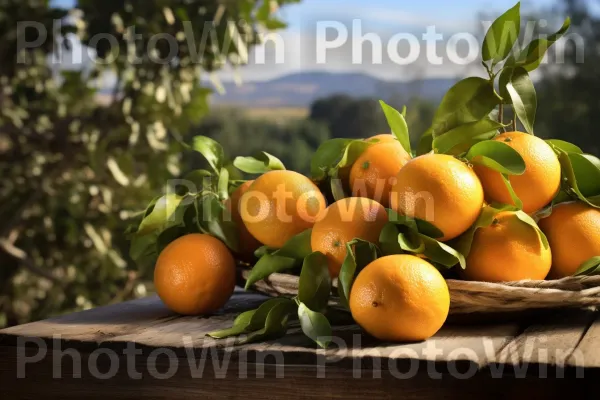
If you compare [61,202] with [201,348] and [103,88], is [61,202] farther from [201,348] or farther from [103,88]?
[201,348]

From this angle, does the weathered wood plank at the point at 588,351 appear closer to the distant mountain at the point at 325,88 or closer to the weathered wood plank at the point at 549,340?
the weathered wood plank at the point at 549,340

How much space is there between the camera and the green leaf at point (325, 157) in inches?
35.1

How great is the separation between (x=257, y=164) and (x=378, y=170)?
172 mm

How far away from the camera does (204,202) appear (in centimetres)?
91

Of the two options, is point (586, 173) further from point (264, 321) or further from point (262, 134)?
point (262, 134)

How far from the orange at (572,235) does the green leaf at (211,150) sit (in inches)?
15.7

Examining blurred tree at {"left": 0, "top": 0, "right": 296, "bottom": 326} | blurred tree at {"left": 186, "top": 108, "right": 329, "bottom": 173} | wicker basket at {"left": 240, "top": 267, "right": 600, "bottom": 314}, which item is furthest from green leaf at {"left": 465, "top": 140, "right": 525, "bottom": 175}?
blurred tree at {"left": 186, "top": 108, "right": 329, "bottom": 173}

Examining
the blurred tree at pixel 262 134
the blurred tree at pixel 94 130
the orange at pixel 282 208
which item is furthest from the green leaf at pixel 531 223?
the blurred tree at pixel 262 134

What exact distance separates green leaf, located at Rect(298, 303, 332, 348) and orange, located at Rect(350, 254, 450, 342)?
0.03 meters

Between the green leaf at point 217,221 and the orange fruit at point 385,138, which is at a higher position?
the orange fruit at point 385,138

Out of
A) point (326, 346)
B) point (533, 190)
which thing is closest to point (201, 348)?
point (326, 346)

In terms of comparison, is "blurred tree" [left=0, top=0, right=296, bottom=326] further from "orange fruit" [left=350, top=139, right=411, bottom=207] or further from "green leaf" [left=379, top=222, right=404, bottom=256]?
"green leaf" [left=379, top=222, right=404, bottom=256]

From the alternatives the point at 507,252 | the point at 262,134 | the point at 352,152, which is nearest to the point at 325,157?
the point at 352,152

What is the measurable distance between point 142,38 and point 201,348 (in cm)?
126
